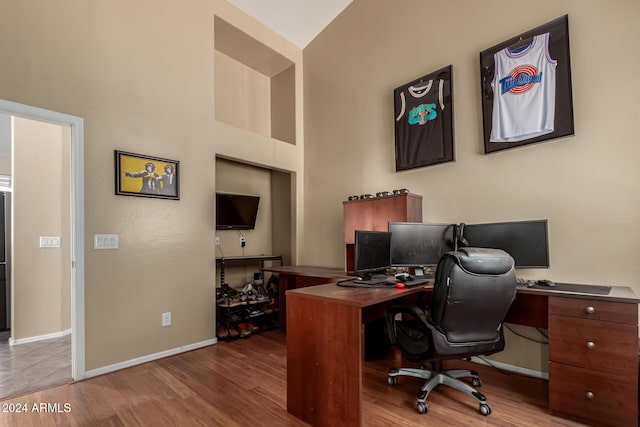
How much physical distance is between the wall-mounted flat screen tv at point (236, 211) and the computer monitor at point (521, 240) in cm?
282

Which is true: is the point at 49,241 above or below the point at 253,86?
below

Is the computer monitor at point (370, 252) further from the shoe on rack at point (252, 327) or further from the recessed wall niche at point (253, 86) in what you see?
the recessed wall niche at point (253, 86)

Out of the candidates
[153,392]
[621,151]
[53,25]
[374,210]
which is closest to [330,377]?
[153,392]

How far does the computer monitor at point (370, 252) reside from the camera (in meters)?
2.35

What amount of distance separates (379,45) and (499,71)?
5.07 feet

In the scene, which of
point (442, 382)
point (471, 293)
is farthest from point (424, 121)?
point (442, 382)

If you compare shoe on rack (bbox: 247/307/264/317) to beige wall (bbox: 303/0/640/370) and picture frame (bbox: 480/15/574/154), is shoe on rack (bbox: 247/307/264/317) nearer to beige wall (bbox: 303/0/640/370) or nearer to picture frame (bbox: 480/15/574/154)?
beige wall (bbox: 303/0/640/370)

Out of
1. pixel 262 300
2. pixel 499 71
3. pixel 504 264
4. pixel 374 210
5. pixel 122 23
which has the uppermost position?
pixel 122 23

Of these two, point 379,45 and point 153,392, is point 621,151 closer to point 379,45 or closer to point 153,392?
point 379,45

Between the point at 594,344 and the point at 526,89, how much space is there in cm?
197

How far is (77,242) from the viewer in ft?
8.34

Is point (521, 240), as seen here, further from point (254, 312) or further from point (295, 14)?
point (295, 14)

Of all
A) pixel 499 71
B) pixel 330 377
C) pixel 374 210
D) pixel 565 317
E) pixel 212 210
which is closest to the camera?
pixel 330 377

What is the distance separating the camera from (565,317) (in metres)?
1.95
